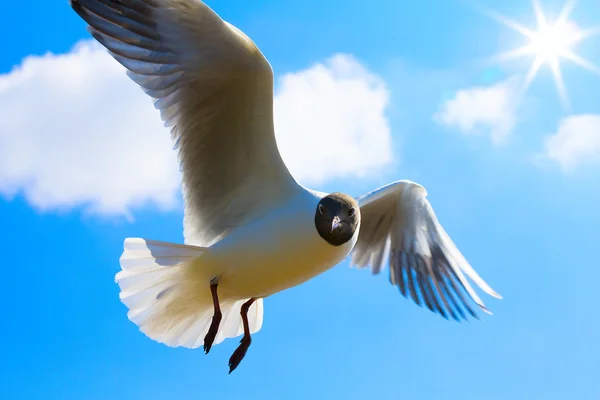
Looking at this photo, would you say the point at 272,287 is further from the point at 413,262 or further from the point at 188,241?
the point at 413,262

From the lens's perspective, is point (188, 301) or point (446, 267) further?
point (446, 267)

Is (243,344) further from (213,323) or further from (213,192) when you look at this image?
(213,192)

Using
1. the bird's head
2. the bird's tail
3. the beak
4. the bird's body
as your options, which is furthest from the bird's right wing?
the beak

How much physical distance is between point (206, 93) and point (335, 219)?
1.18 m

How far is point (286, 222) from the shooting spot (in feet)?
18.1

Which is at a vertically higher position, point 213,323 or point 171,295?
point 171,295

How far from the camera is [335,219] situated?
17.5 feet

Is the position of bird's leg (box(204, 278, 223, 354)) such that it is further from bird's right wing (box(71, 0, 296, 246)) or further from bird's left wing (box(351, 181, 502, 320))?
bird's left wing (box(351, 181, 502, 320))

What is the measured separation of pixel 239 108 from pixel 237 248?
2.87 feet

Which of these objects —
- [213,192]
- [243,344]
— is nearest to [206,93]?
[213,192]

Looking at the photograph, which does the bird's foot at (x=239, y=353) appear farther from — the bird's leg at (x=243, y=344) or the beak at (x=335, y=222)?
the beak at (x=335, y=222)

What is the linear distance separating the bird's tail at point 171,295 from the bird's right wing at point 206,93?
38 cm

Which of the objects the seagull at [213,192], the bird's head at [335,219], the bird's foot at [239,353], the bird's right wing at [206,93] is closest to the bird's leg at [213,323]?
the seagull at [213,192]

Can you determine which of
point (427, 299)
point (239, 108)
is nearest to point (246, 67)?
point (239, 108)
